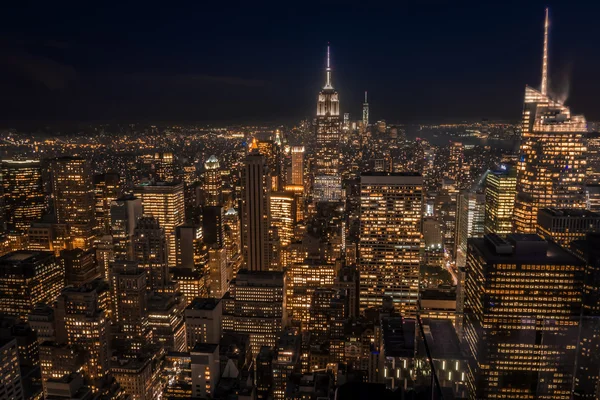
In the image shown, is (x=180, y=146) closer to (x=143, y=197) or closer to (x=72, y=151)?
(x=143, y=197)

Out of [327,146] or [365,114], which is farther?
[327,146]

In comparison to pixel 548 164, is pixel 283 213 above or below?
below

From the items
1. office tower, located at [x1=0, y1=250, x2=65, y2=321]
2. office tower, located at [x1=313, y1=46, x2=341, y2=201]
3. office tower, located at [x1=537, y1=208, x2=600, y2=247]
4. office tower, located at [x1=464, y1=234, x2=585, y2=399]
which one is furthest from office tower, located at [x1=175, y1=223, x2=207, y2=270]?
office tower, located at [x1=537, y1=208, x2=600, y2=247]

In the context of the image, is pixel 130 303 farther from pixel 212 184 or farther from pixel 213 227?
pixel 212 184

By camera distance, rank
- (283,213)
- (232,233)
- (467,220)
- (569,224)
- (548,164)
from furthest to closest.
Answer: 1. (283,213)
2. (232,233)
3. (467,220)
4. (548,164)
5. (569,224)

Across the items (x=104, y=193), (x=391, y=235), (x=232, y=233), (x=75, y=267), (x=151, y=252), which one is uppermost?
(x=104, y=193)

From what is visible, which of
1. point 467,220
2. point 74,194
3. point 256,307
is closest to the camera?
point 256,307

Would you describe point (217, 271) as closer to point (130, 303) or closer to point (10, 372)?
point (130, 303)

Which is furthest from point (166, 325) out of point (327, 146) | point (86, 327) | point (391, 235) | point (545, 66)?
point (327, 146)
